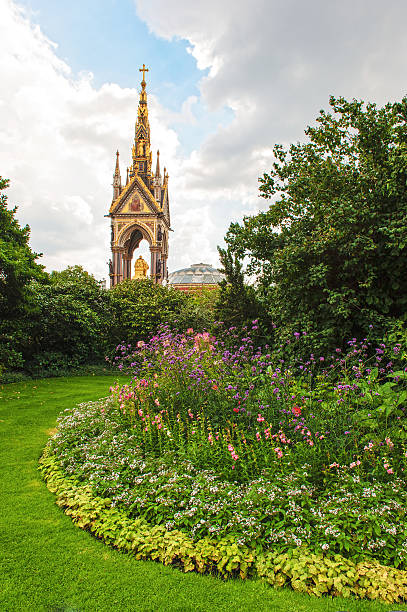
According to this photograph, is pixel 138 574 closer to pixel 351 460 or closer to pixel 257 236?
pixel 351 460

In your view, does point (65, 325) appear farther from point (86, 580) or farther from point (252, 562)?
point (252, 562)

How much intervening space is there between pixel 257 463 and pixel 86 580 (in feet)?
6.92

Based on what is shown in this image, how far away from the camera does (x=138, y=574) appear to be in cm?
336

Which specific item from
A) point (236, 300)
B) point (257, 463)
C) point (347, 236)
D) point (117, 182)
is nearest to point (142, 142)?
point (117, 182)

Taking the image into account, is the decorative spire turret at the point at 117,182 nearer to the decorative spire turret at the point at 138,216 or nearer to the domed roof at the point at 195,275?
the decorative spire turret at the point at 138,216

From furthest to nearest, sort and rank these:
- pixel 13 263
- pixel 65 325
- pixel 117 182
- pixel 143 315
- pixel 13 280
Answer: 1. pixel 117 182
2. pixel 143 315
3. pixel 65 325
4. pixel 13 280
5. pixel 13 263

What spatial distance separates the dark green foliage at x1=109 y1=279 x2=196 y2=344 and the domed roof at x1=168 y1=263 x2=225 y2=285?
1501 inches

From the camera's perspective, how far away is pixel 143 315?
63.9 ft

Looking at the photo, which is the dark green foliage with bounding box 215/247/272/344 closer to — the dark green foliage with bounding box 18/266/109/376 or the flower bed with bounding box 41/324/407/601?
the flower bed with bounding box 41/324/407/601

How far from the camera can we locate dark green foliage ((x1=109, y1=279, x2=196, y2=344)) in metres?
19.4

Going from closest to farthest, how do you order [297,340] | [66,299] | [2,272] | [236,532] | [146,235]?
[236,532]
[297,340]
[2,272]
[66,299]
[146,235]

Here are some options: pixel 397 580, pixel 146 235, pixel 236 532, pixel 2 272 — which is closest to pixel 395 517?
pixel 397 580

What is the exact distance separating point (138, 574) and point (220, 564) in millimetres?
714

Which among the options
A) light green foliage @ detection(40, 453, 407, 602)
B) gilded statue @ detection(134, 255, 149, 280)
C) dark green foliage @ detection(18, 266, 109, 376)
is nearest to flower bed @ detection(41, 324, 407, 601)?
light green foliage @ detection(40, 453, 407, 602)
